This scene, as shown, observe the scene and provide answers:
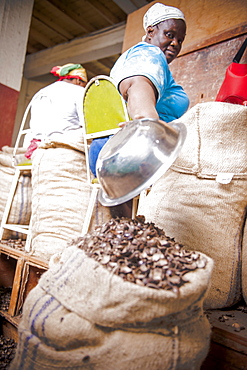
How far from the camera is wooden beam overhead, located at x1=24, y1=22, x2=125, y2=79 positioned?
14.1 ft

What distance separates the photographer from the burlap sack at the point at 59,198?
164 centimetres

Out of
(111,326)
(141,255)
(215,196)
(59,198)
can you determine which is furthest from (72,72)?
(111,326)

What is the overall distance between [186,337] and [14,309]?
115cm

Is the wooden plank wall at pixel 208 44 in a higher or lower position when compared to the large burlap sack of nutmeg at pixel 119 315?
higher

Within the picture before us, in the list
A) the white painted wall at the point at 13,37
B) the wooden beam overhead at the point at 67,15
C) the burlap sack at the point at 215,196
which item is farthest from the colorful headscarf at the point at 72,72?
the wooden beam overhead at the point at 67,15

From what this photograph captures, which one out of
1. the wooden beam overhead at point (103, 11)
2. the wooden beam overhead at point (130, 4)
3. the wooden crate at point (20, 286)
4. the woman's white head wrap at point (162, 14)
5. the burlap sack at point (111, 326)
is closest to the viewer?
the burlap sack at point (111, 326)

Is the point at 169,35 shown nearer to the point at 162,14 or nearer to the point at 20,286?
the point at 162,14

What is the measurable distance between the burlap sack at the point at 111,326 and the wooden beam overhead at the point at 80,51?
13.6 feet

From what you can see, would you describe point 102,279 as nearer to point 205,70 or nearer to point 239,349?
point 239,349

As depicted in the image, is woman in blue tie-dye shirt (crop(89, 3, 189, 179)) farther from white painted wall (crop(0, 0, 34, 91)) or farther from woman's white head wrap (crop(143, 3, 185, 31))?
white painted wall (crop(0, 0, 34, 91))

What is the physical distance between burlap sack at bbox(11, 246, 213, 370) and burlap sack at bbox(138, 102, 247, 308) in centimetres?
32

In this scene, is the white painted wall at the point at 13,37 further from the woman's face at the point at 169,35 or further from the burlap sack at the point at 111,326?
the burlap sack at the point at 111,326

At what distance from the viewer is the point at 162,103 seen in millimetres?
1300

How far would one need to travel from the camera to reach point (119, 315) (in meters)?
0.62
